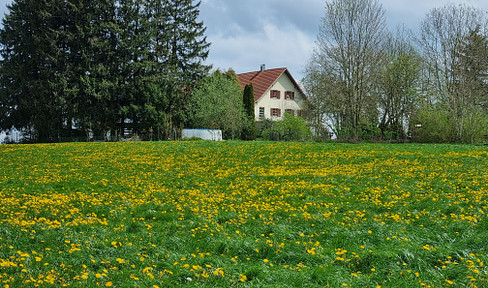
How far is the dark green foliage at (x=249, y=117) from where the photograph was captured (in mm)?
39062

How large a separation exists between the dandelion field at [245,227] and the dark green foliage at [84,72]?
21.1m

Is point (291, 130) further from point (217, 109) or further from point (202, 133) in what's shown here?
point (202, 133)

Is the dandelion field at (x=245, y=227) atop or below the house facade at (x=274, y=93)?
below

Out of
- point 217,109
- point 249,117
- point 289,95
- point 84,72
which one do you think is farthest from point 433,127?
point 84,72

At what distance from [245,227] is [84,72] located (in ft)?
105

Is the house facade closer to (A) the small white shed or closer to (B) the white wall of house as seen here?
(B) the white wall of house

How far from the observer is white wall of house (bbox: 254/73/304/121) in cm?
4897

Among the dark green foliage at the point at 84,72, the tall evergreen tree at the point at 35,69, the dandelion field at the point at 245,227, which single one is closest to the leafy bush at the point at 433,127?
the dandelion field at the point at 245,227

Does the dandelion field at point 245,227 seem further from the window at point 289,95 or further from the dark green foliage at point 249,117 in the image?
the window at point 289,95

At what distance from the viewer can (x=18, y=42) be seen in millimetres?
36125

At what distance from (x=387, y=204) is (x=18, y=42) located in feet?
127

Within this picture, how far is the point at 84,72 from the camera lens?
34.7 meters

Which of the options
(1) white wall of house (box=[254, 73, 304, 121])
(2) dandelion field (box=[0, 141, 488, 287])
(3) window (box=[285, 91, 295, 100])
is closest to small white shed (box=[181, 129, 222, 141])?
(1) white wall of house (box=[254, 73, 304, 121])

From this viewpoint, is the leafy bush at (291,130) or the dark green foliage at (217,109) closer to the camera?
the leafy bush at (291,130)
